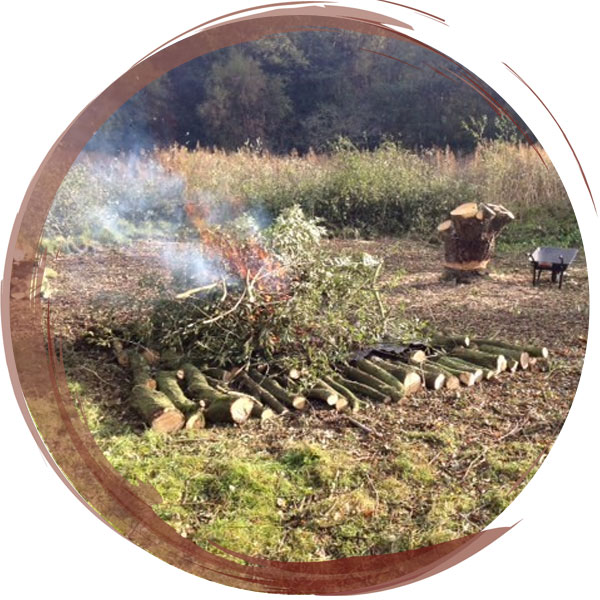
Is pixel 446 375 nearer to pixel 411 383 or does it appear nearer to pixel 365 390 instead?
pixel 411 383

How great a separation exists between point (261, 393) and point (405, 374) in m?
0.72

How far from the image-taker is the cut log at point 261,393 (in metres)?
3.30

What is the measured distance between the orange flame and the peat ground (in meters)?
0.23

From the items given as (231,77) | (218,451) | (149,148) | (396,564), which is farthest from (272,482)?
(231,77)

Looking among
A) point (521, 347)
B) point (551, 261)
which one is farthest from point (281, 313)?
point (551, 261)

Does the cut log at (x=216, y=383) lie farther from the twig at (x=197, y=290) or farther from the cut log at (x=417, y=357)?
the cut log at (x=417, y=357)

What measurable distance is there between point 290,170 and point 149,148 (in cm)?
70

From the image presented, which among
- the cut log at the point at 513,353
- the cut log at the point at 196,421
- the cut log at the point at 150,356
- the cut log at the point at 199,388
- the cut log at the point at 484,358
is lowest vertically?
the cut log at the point at 196,421

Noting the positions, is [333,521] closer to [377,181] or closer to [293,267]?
[293,267]

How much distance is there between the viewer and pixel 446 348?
147 inches

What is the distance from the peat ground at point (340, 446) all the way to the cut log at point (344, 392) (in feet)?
0.20

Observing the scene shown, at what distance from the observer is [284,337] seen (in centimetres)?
354

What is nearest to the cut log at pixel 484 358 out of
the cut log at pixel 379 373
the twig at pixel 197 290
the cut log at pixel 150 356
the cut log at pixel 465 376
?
the cut log at pixel 465 376

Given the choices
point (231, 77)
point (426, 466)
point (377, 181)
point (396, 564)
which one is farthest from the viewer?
point (377, 181)
